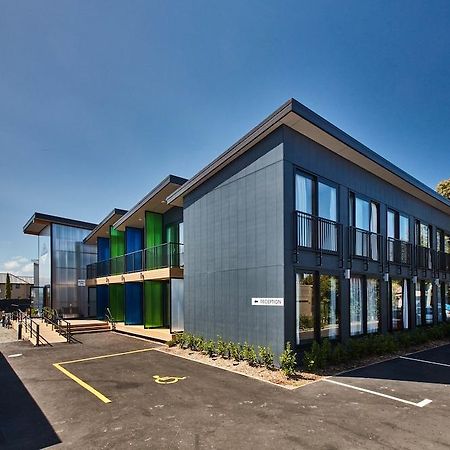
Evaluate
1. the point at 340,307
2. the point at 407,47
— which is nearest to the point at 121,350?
the point at 340,307

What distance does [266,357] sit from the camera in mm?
10055

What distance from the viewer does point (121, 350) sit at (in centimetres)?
1408

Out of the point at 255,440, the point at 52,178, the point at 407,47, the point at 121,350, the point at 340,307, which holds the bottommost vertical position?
the point at 121,350

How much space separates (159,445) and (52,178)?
17.6 meters

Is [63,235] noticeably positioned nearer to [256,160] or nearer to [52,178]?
[52,178]

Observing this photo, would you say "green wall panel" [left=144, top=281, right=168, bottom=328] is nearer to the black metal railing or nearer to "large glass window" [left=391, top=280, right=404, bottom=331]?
the black metal railing

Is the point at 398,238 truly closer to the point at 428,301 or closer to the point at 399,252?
the point at 399,252

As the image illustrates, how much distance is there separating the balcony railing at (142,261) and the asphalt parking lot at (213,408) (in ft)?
20.6

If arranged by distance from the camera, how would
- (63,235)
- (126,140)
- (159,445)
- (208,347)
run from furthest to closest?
(63,235), (126,140), (208,347), (159,445)

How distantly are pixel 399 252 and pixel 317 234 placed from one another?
6.67 meters

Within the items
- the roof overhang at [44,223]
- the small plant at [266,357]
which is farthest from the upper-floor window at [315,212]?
the roof overhang at [44,223]

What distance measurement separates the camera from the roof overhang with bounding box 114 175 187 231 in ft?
53.2

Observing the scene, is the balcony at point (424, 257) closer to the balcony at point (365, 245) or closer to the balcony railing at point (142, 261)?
the balcony at point (365, 245)

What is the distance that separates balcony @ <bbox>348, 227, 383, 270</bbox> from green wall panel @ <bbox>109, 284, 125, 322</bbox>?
15755mm
